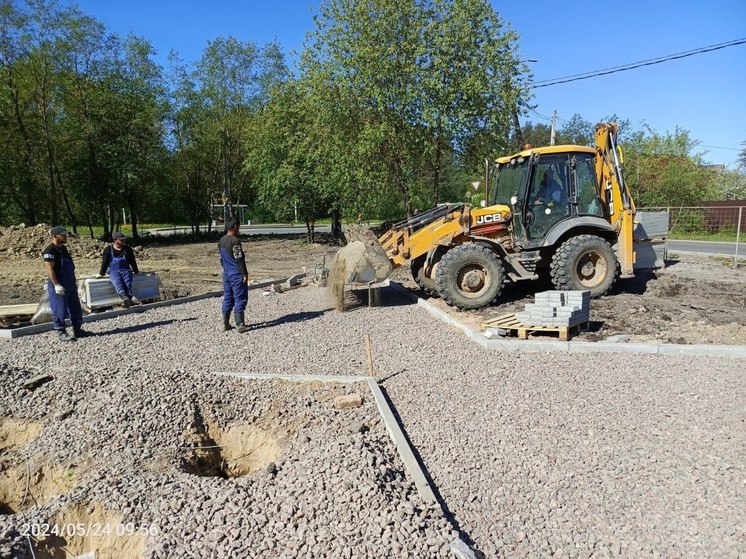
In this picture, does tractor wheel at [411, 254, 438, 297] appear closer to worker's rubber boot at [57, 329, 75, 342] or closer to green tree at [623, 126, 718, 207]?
worker's rubber boot at [57, 329, 75, 342]

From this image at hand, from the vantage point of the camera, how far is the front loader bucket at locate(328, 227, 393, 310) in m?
9.70

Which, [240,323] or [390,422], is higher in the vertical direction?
[240,323]

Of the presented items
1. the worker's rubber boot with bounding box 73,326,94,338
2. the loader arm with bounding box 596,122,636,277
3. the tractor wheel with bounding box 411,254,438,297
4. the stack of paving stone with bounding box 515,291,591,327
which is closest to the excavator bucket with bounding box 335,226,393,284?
the tractor wheel with bounding box 411,254,438,297

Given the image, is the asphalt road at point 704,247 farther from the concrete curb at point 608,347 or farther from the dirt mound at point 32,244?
the dirt mound at point 32,244

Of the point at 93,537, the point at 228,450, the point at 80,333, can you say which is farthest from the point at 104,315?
the point at 93,537

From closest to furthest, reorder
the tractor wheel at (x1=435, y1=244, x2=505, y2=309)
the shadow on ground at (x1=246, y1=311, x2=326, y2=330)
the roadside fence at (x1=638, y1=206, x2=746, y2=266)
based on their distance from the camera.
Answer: the shadow on ground at (x1=246, y1=311, x2=326, y2=330) < the tractor wheel at (x1=435, y1=244, x2=505, y2=309) < the roadside fence at (x1=638, y1=206, x2=746, y2=266)

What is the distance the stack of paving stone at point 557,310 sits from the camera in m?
7.23

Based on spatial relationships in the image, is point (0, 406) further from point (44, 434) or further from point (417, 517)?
point (417, 517)

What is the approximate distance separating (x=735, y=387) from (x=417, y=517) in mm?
4069

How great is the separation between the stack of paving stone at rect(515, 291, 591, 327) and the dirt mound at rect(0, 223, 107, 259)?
1744cm

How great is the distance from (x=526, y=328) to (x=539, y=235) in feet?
9.53

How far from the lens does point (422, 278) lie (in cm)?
1098

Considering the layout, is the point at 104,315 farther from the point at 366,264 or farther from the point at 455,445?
the point at 455,445

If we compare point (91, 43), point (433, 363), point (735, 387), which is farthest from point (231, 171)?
point (735, 387)
